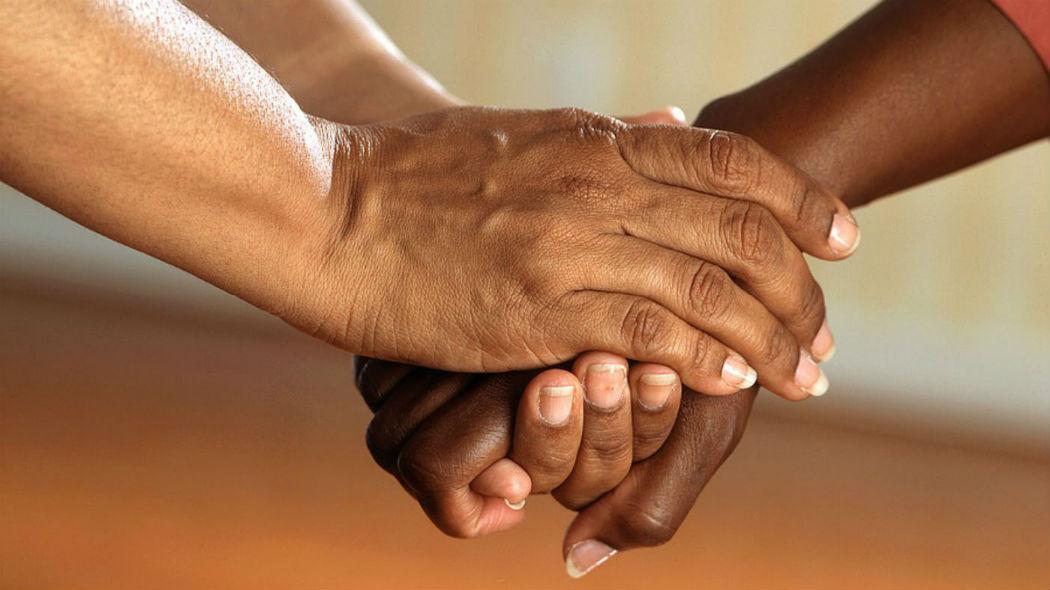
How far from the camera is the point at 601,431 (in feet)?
3.17

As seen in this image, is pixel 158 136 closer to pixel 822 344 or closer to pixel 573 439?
pixel 573 439

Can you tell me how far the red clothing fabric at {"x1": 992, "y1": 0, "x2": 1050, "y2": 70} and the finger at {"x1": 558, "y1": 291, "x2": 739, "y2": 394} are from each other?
378 mm

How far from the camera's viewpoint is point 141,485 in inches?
60.4

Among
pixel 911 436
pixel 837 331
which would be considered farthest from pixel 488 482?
pixel 837 331

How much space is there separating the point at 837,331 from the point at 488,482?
1.89 m

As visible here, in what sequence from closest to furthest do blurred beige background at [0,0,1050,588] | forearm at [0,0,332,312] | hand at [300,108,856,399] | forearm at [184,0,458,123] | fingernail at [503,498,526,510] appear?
forearm at [0,0,332,312] < hand at [300,108,856,399] < fingernail at [503,498,526,510] < forearm at [184,0,458,123] < blurred beige background at [0,0,1050,588]

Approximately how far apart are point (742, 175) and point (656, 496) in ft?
0.89

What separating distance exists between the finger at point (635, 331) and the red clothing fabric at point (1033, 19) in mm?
378

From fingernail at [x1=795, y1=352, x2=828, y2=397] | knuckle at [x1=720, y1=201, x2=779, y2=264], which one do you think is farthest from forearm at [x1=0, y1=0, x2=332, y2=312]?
fingernail at [x1=795, y1=352, x2=828, y2=397]

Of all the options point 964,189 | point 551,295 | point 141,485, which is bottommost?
point 141,485

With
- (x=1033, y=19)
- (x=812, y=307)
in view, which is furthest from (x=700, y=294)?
(x=1033, y=19)

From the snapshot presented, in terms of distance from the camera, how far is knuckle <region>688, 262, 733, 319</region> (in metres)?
0.95

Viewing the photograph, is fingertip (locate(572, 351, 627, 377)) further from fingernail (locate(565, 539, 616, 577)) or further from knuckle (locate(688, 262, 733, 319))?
fingernail (locate(565, 539, 616, 577))

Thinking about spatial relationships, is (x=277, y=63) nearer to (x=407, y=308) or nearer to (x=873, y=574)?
(x=407, y=308)
